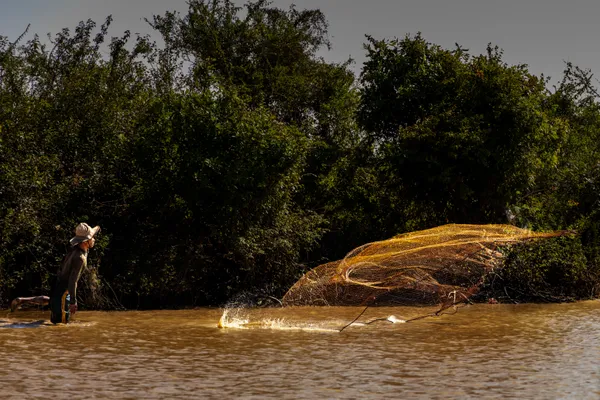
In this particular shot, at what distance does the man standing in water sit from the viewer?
1555 centimetres

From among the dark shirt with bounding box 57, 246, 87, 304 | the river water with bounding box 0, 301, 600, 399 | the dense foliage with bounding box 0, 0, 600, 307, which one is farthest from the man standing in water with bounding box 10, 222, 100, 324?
the dense foliage with bounding box 0, 0, 600, 307

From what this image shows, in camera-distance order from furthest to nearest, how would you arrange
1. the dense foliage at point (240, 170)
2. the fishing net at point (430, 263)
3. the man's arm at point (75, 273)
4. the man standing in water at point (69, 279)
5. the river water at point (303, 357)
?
1. the dense foliage at point (240, 170)
2. the fishing net at point (430, 263)
3. the man standing in water at point (69, 279)
4. the man's arm at point (75, 273)
5. the river water at point (303, 357)

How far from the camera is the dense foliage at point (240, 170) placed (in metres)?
21.8

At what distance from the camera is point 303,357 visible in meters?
12.3

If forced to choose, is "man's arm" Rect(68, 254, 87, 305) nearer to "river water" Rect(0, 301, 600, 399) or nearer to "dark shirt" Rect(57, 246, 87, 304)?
"dark shirt" Rect(57, 246, 87, 304)

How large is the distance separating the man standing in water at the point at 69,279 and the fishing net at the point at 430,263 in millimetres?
4734

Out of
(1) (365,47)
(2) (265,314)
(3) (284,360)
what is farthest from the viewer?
(1) (365,47)

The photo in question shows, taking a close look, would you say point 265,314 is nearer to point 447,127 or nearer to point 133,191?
point 133,191

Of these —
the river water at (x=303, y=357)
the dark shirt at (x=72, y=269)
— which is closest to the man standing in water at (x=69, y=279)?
the dark shirt at (x=72, y=269)

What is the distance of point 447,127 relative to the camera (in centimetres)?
2473

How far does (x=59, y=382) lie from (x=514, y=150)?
1730 cm

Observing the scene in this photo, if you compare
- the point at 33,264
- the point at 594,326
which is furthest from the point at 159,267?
the point at 594,326

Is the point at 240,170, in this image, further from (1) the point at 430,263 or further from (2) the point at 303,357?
(2) the point at 303,357

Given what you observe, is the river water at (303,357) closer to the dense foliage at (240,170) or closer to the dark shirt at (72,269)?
the dark shirt at (72,269)
